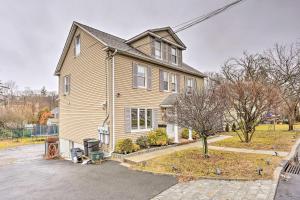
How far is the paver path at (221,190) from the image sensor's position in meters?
4.90

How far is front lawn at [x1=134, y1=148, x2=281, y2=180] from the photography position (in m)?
6.58

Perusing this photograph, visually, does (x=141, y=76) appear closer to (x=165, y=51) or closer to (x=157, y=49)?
(x=157, y=49)

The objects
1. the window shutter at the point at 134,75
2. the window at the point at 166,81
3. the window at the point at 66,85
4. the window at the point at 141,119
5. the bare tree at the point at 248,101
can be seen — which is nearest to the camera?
the window at the point at 141,119

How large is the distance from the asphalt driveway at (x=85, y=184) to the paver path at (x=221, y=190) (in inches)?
17.5

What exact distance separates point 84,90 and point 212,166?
947cm

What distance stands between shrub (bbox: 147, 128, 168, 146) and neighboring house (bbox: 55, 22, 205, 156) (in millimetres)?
680

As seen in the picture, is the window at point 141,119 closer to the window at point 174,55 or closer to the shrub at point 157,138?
the shrub at point 157,138

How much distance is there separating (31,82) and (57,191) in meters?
52.8

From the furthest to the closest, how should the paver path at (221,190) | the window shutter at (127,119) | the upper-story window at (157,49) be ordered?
1. the upper-story window at (157,49)
2. the window shutter at (127,119)
3. the paver path at (221,190)

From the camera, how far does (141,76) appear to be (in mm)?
13008

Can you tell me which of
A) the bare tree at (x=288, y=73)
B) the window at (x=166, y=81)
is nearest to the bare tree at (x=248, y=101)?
→ the window at (x=166, y=81)

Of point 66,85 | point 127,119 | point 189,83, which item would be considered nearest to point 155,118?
point 127,119

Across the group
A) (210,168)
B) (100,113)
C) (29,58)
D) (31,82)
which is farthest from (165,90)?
(31,82)

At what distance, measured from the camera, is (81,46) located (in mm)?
13648
